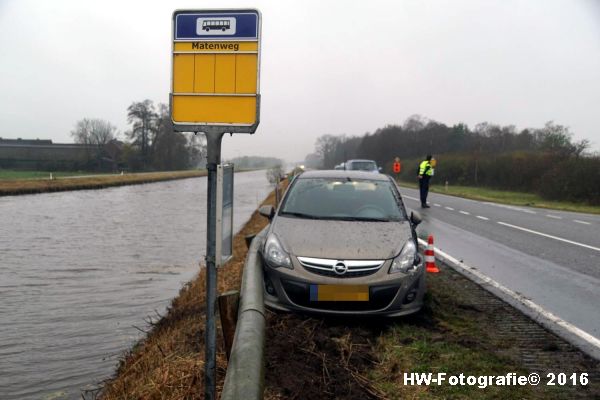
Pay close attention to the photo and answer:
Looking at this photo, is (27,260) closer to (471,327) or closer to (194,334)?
(194,334)

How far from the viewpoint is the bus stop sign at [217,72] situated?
275cm

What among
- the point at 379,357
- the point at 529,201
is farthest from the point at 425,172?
the point at 379,357

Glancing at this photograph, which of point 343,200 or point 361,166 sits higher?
point 361,166

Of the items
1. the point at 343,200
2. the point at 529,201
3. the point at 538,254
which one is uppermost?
the point at 343,200

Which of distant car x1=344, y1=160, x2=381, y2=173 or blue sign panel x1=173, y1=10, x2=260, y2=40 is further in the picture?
distant car x1=344, y1=160, x2=381, y2=173

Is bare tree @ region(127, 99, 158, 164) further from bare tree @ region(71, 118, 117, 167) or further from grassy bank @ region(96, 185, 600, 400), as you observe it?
grassy bank @ region(96, 185, 600, 400)

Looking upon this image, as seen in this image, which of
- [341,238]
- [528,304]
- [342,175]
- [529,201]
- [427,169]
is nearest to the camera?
[341,238]

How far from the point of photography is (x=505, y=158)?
38.3 meters

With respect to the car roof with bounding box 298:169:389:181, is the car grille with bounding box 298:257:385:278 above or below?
below

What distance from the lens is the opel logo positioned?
4605 millimetres

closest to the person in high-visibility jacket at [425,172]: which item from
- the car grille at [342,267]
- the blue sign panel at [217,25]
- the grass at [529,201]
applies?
the grass at [529,201]

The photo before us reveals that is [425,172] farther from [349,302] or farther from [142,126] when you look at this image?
[142,126]

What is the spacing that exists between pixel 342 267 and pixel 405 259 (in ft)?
2.26

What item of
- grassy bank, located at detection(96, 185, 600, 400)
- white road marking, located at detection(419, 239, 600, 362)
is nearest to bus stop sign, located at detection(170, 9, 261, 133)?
grassy bank, located at detection(96, 185, 600, 400)
